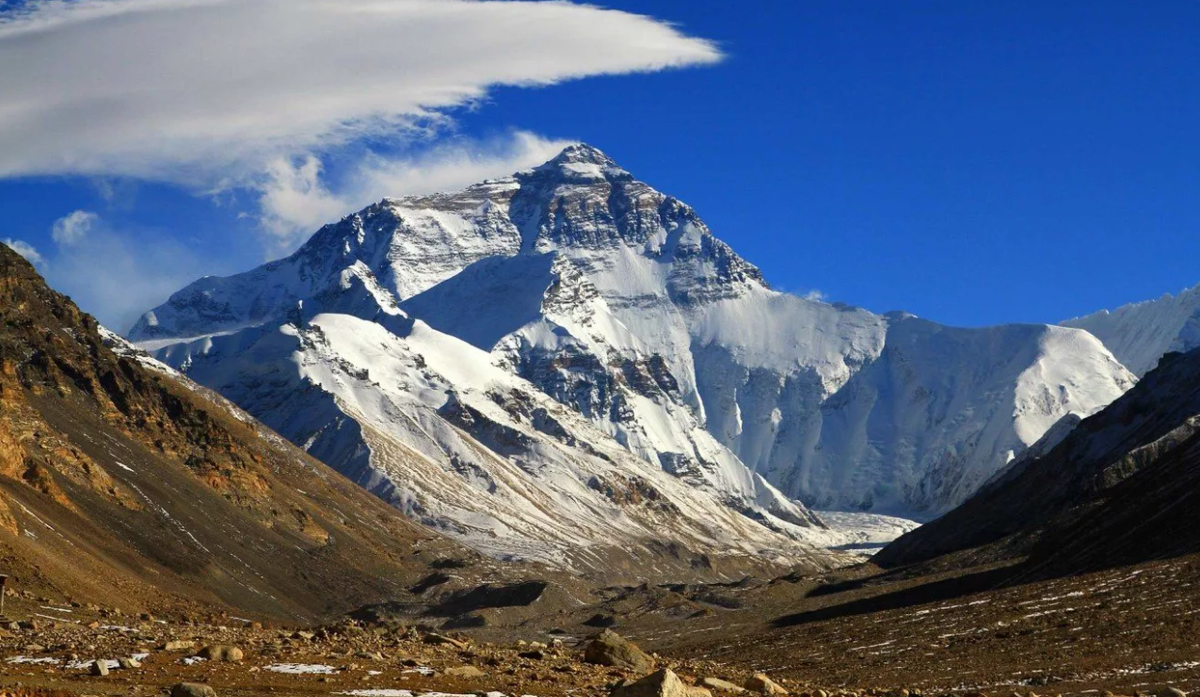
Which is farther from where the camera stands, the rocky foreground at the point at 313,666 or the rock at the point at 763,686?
the rock at the point at 763,686

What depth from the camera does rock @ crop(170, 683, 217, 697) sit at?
39.7 meters

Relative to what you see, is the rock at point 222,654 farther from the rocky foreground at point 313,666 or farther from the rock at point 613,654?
the rock at point 613,654

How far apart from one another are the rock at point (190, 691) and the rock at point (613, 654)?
61.9 ft

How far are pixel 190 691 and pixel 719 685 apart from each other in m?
17.0

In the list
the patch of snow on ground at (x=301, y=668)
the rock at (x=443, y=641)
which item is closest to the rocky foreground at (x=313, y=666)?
the patch of snow on ground at (x=301, y=668)

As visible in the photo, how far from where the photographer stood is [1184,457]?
14438cm

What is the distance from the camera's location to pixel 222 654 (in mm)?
48188

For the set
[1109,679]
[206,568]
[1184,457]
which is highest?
[1184,457]

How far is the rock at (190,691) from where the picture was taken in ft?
130

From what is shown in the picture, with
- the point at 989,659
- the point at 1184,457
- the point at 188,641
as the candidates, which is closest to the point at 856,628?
the point at 989,659

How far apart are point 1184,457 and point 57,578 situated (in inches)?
3830

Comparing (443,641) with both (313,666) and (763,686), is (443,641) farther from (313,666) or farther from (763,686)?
(763,686)

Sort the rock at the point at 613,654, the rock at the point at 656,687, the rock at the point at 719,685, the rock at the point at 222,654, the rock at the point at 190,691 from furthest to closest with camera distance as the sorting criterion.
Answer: the rock at the point at 613,654 → the rock at the point at 719,685 → the rock at the point at 222,654 → the rock at the point at 656,687 → the rock at the point at 190,691

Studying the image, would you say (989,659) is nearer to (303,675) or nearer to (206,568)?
(303,675)
